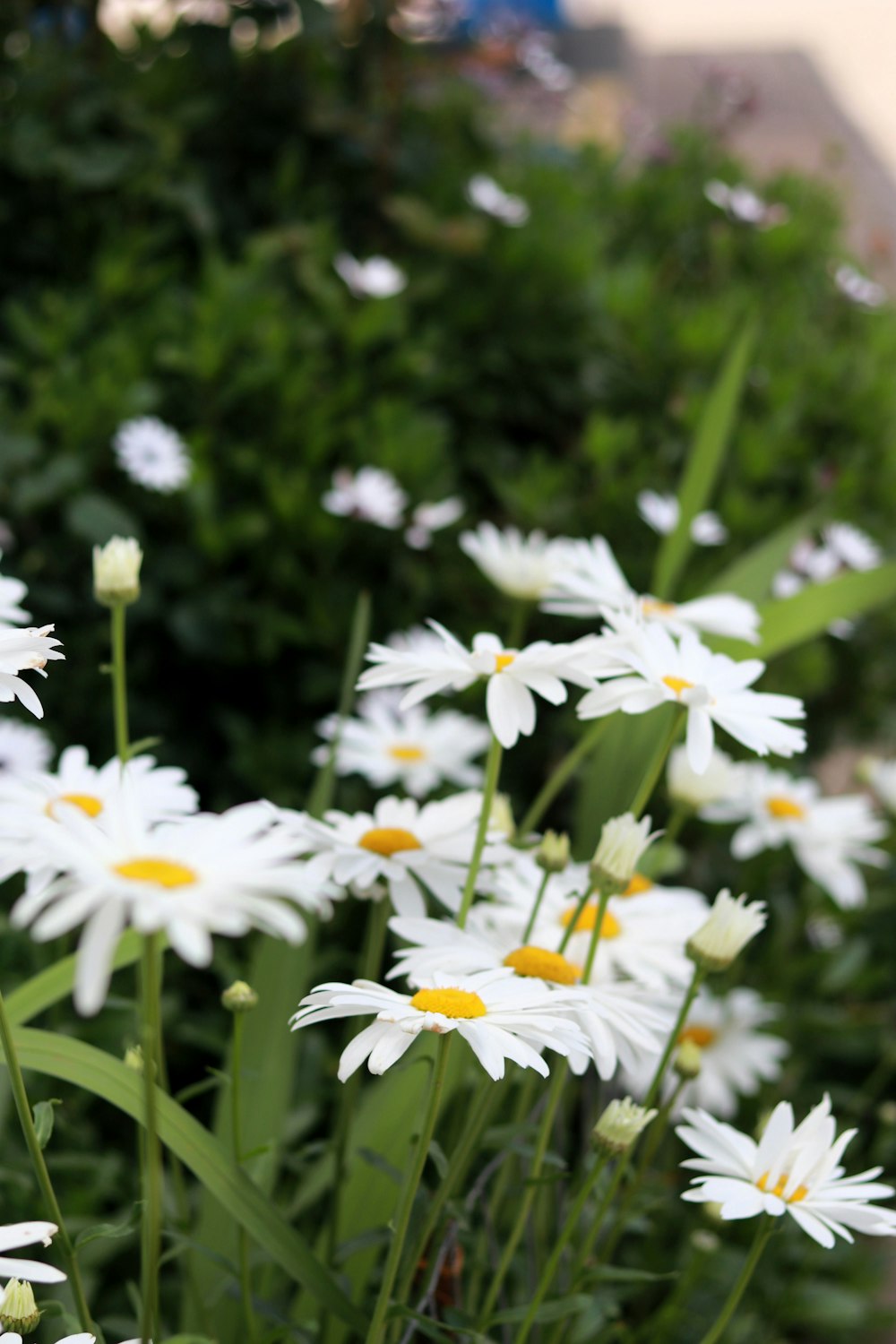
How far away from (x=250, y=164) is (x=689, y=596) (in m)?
1.02

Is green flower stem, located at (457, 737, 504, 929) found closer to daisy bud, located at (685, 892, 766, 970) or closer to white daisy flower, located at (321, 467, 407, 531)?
daisy bud, located at (685, 892, 766, 970)

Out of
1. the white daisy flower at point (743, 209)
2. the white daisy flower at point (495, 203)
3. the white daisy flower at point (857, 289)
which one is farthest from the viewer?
the white daisy flower at point (857, 289)

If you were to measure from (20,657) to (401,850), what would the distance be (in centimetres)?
A: 29

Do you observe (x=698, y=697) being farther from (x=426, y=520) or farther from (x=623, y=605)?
(x=426, y=520)

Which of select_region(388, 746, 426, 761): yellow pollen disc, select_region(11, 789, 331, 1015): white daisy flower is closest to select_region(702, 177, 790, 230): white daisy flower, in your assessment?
select_region(388, 746, 426, 761): yellow pollen disc

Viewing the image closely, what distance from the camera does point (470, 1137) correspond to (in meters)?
0.66

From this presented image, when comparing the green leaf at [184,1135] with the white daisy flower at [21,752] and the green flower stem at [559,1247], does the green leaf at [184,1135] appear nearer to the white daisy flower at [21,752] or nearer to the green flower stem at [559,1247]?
the green flower stem at [559,1247]

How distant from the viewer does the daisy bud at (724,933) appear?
2.27ft

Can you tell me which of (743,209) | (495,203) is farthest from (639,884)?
(743,209)

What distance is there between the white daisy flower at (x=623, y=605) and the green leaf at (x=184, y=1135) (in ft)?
1.22

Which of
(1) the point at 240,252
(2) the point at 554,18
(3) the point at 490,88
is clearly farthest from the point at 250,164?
(2) the point at 554,18

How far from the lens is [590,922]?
0.84 m

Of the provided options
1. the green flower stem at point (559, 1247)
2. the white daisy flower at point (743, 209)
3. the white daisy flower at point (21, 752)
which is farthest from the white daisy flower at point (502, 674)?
the white daisy flower at point (743, 209)

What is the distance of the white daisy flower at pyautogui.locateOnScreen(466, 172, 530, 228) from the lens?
204 cm
